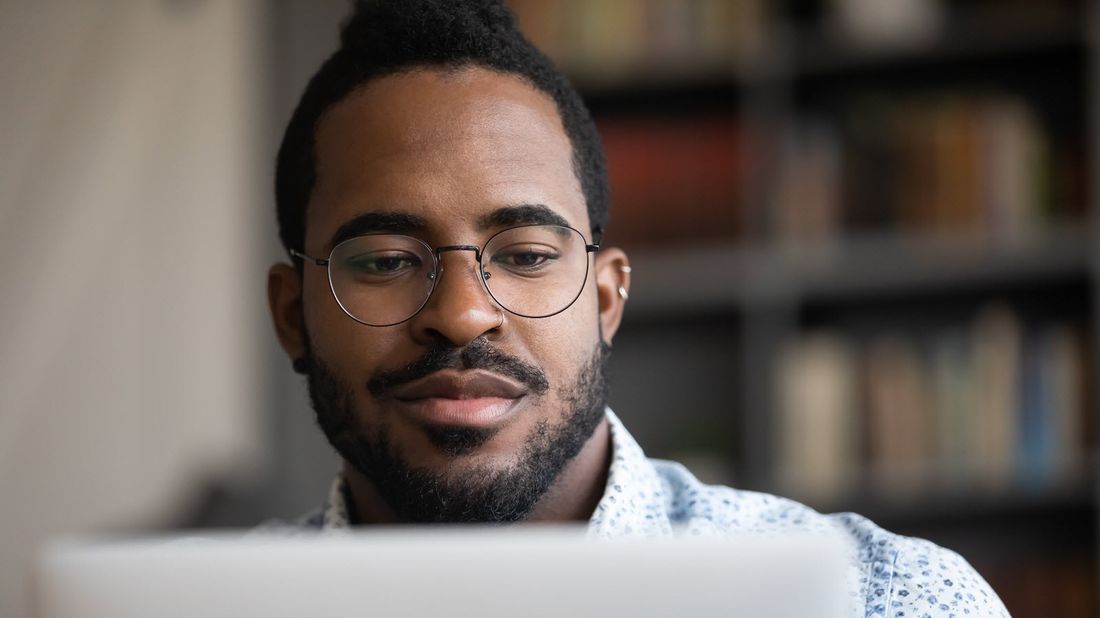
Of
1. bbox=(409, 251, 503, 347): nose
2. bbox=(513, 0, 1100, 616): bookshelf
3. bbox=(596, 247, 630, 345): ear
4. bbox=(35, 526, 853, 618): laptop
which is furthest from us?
bbox=(513, 0, 1100, 616): bookshelf

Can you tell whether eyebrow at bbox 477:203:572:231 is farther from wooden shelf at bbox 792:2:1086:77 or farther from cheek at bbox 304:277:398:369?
wooden shelf at bbox 792:2:1086:77

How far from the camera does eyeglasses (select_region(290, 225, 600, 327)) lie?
1090mm

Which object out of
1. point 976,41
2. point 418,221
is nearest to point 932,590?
point 418,221

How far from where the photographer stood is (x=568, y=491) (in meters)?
1.16

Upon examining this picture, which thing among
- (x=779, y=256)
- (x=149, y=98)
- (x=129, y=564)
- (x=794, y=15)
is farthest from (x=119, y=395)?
(x=129, y=564)

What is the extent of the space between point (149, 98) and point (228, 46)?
0.26m

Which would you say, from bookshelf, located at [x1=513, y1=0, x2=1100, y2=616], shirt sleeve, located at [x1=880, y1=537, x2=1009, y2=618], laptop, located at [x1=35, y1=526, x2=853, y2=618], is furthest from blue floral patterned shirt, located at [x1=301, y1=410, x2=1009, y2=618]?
bookshelf, located at [x1=513, y1=0, x2=1100, y2=616]

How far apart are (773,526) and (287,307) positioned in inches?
19.7

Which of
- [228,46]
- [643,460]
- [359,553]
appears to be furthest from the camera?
[228,46]

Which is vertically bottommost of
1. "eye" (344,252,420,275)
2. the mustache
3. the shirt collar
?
the shirt collar

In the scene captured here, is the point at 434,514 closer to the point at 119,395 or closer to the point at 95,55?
the point at 119,395

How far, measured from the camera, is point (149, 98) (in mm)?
3371

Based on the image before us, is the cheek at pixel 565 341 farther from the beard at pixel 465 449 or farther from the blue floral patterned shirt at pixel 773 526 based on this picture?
the blue floral patterned shirt at pixel 773 526

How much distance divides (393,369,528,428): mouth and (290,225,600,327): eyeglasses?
6 cm
